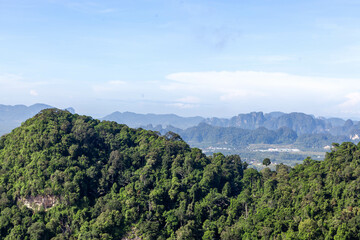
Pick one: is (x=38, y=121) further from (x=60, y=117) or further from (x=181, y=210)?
(x=181, y=210)

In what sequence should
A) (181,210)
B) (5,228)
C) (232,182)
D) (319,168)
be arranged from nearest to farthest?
1. (5,228)
2. (181,210)
3. (319,168)
4. (232,182)

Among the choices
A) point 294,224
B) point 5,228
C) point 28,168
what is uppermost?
point 28,168

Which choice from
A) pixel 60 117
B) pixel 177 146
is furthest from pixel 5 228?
pixel 177 146

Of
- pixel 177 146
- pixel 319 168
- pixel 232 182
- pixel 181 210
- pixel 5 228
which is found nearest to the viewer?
pixel 5 228

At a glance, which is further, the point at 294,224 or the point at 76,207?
the point at 76,207

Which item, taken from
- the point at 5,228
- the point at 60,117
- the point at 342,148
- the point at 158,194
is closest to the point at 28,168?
the point at 5,228

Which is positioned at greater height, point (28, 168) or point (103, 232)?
point (28, 168)

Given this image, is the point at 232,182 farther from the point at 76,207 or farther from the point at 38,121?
the point at 38,121
